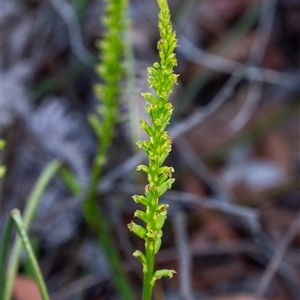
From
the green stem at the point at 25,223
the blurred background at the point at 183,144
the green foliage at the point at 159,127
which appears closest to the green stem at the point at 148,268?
the green foliage at the point at 159,127

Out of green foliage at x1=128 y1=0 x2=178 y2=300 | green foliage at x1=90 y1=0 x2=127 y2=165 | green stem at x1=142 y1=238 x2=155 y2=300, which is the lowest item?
green stem at x1=142 y1=238 x2=155 y2=300

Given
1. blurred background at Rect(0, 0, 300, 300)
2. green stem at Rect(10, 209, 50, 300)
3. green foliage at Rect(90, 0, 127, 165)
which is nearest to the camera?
green stem at Rect(10, 209, 50, 300)

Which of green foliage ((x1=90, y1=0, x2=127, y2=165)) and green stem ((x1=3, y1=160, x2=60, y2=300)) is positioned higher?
green foliage ((x1=90, y1=0, x2=127, y2=165))

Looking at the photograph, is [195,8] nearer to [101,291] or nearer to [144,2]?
[144,2]

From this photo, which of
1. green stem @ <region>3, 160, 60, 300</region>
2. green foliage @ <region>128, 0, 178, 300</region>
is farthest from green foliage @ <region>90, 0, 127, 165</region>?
green foliage @ <region>128, 0, 178, 300</region>

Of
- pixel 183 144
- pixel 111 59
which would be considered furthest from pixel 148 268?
pixel 183 144

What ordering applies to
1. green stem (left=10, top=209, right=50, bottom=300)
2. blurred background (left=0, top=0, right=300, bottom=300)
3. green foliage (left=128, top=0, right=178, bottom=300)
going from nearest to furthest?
green foliage (left=128, top=0, right=178, bottom=300), green stem (left=10, top=209, right=50, bottom=300), blurred background (left=0, top=0, right=300, bottom=300)

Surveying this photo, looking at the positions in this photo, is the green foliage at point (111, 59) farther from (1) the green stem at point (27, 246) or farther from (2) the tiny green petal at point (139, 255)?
(2) the tiny green petal at point (139, 255)

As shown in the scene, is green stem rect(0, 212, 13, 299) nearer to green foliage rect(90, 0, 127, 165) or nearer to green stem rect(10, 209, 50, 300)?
green stem rect(10, 209, 50, 300)

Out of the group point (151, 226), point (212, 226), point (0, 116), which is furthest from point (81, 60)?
→ point (151, 226)
